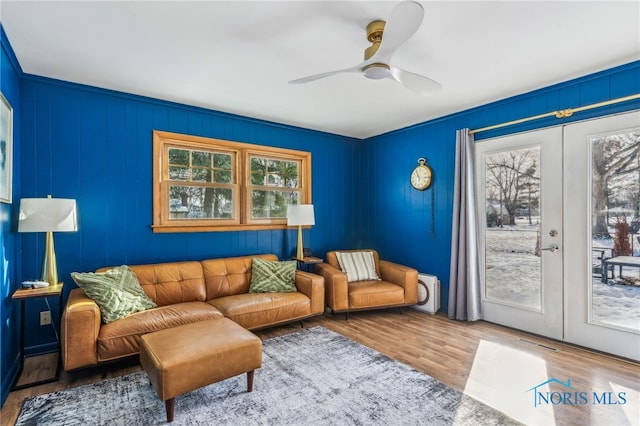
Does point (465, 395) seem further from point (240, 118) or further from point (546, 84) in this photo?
point (240, 118)

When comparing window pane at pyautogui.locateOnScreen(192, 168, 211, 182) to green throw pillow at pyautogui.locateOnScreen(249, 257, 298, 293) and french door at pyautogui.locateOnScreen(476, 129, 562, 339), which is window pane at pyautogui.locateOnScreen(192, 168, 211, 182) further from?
french door at pyautogui.locateOnScreen(476, 129, 562, 339)

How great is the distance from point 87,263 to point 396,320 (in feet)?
10.9

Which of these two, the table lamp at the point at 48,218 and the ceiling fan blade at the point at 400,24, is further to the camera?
the table lamp at the point at 48,218

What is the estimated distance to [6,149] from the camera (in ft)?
7.83

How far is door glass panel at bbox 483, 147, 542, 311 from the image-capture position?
332 cm

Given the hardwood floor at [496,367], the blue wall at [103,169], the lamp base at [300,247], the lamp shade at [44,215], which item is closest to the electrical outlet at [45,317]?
the blue wall at [103,169]

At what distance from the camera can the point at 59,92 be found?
9.87 feet

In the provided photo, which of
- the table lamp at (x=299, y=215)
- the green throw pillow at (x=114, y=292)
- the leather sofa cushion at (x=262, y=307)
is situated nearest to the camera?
the green throw pillow at (x=114, y=292)

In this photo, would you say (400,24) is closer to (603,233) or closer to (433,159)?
(603,233)

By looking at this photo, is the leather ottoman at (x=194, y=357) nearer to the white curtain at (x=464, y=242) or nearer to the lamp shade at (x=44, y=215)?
the lamp shade at (x=44, y=215)

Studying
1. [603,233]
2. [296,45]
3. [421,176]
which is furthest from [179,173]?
[603,233]

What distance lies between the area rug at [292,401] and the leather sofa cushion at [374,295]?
44.6 inches

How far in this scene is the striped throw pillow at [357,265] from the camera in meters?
4.21

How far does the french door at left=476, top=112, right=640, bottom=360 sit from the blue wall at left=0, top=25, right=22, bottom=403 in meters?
4.35
